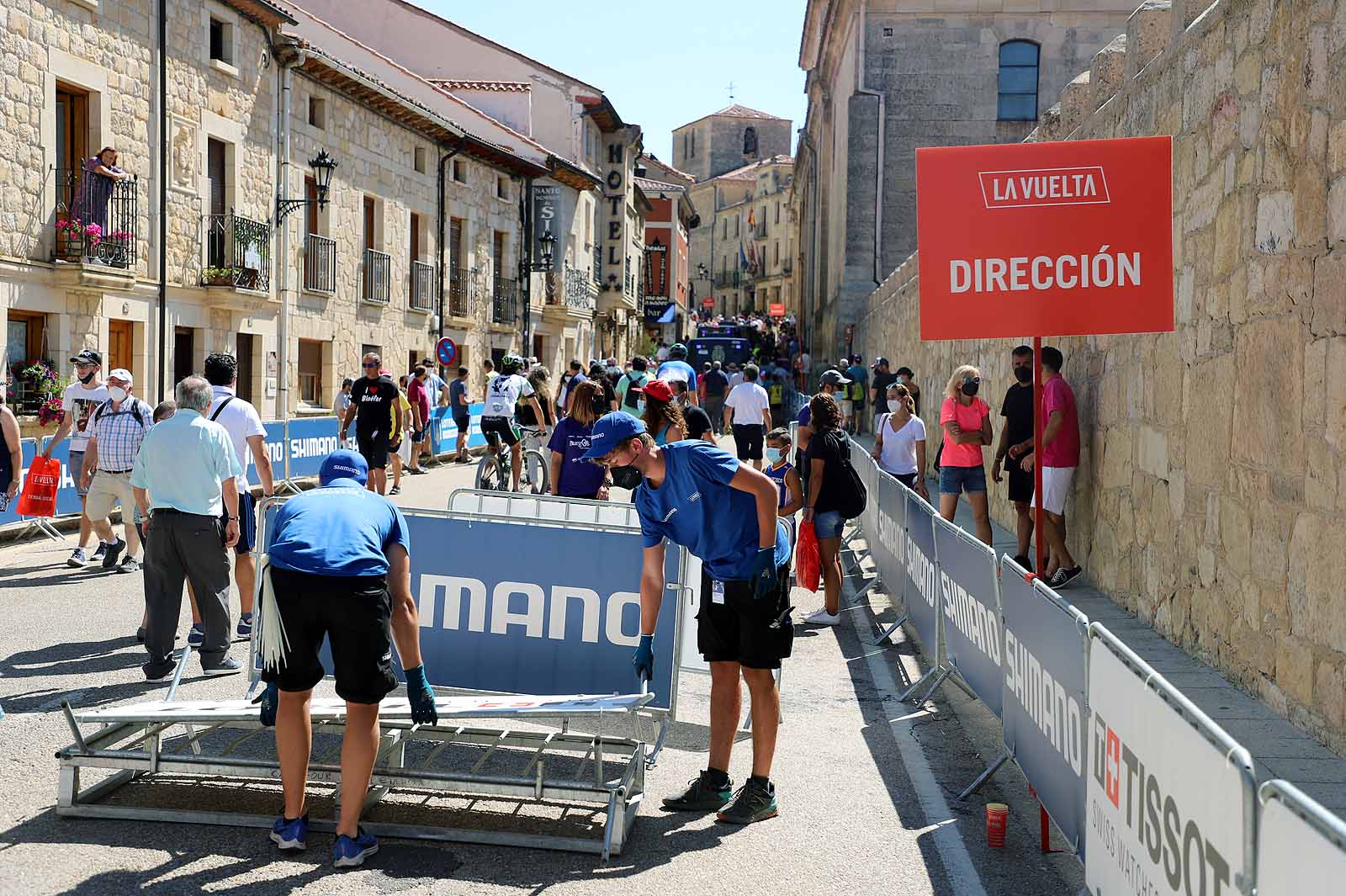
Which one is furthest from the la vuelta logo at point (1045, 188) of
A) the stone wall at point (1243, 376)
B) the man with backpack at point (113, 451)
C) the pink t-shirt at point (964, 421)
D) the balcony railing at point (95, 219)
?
the balcony railing at point (95, 219)

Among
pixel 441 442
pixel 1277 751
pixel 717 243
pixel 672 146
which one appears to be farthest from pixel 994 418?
pixel 672 146

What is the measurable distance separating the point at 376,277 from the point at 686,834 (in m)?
24.4

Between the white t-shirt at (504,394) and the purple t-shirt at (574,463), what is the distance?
629 centimetres

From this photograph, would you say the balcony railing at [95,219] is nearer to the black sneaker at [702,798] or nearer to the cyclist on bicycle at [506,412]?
the cyclist on bicycle at [506,412]

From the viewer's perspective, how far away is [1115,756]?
150 inches

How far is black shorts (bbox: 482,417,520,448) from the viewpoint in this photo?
16.0 meters

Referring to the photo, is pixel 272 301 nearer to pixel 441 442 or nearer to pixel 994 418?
pixel 441 442

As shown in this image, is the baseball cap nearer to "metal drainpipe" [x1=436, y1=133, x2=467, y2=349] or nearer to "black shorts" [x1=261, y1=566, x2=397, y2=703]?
"black shorts" [x1=261, y1=566, x2=397, y2=703]

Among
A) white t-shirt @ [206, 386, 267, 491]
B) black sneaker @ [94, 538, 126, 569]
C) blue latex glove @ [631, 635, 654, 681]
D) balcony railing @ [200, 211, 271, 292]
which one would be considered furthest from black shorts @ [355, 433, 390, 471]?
blue latex glove @ [631, 635, 654, 681]

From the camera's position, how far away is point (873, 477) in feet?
39.9

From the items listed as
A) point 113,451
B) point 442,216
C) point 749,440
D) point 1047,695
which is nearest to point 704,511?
point 1047,695

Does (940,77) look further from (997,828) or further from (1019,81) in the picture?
(997,828)

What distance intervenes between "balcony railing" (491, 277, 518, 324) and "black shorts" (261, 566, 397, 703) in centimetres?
3220

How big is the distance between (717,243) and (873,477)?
106156mm
